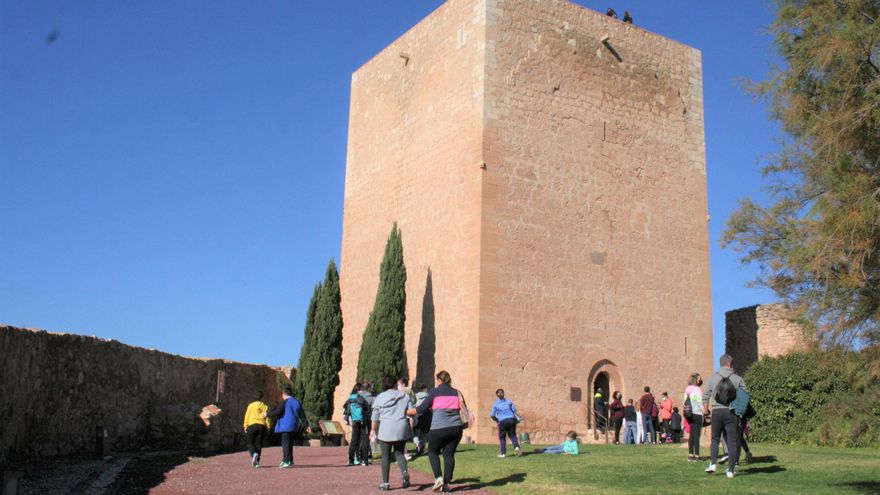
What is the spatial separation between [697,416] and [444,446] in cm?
449

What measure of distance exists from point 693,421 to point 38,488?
879 cm

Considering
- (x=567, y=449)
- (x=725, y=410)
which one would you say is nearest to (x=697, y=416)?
(x=725, y=410)

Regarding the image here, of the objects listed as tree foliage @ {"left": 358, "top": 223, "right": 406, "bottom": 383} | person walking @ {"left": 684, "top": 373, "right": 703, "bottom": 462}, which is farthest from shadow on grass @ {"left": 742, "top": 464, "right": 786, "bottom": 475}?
tree foliage @ {"left": 358, "top": 223, "right": 406, "bottom": 383}

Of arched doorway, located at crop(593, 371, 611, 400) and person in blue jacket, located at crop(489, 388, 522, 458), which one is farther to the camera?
arched doorway, located at crop(593, 371, 611, 400)

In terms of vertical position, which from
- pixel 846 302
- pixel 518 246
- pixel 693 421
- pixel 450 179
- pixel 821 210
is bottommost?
pixel 693 421

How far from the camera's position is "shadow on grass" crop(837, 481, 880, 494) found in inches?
391

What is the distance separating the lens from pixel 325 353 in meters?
21.8

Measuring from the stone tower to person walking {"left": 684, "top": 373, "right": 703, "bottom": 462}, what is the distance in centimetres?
589

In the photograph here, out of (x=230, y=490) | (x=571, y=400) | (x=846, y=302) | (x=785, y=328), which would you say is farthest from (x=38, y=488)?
(x=785, y=328)

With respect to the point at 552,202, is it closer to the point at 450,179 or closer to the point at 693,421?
the point at 450,179

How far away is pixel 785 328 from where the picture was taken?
25.5 metres

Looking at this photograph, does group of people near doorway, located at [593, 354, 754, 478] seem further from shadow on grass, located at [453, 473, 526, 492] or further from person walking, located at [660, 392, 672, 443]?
shadow on grass, located at [453, 473, 526, 492]

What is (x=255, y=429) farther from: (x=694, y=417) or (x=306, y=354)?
(x=306, y=354)

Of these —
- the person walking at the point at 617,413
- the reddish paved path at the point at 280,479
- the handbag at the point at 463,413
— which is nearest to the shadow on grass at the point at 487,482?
the reddish paved path at the point at 280,479
